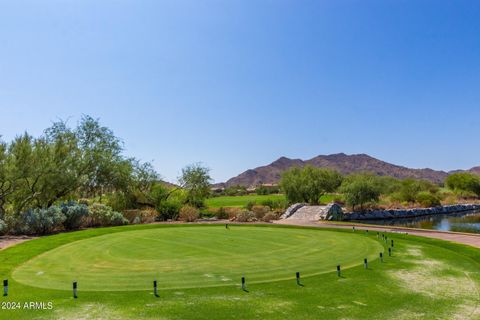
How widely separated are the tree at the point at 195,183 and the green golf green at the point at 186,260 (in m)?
27.8

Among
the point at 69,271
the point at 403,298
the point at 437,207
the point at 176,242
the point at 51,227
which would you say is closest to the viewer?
the point at 403,298

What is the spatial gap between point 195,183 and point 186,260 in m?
35.9

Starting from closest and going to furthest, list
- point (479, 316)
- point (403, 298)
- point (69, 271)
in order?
point (479, 316) → point (403, 298) → point (69, 271)

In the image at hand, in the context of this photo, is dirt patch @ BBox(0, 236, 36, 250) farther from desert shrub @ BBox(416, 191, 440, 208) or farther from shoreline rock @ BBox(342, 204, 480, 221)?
A: desert shrub @ BBox(416, 191, 440, 208)

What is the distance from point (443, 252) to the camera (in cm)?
2052

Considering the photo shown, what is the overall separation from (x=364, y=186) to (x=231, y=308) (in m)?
47.4

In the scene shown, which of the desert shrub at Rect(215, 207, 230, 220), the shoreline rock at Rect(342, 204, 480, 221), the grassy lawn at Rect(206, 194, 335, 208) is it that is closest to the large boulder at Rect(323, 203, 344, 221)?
the shoreline rock at Rect(342, 204, 480, 221)

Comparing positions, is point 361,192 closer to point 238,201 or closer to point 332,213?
point 332,213

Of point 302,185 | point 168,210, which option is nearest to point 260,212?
point 168,210

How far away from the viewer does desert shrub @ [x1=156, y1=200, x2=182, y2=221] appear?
45.7 meters

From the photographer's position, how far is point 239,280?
13820 millimetres

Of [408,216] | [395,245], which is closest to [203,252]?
[395,245]

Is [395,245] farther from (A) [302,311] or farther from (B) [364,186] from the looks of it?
(B) [364,186]

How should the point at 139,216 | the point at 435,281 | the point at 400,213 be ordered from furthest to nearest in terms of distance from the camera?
the point at 400,213
the point at 139,216
the point at 435,281
